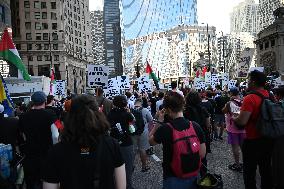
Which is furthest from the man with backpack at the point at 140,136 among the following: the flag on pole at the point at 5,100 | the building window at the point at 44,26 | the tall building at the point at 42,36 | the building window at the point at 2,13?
the building window at the point at 44,26

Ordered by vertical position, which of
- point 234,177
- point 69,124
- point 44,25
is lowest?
point 234,177

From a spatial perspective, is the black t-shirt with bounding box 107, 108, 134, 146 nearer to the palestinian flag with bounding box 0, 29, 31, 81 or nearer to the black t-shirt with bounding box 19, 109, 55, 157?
the black t-shirt with bounding box 19, 109, 55, 157

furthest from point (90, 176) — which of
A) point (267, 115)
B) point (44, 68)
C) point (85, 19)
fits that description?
point (85, 19)

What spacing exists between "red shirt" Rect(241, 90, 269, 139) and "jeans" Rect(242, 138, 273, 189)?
0.33 feet

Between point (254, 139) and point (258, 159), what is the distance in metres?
0.29

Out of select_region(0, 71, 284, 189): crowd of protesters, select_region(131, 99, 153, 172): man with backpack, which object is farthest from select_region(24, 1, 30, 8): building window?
select_region(0, 71, 284, 189): crowd of protesters

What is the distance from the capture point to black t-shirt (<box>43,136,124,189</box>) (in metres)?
2.91

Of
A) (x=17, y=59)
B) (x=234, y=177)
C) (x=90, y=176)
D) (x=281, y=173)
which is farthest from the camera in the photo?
(x=17, y=59)

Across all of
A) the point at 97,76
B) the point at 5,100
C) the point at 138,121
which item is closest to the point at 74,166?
the point at 5,100

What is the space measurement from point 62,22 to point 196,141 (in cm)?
8720

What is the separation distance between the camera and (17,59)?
30.3 feet

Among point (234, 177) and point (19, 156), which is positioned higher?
point (19, 156)

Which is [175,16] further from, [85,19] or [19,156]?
[19,156]

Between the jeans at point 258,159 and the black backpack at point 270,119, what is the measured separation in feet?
0.80
